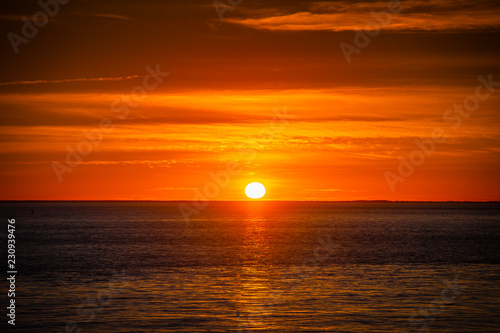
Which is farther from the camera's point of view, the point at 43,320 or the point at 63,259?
the point at 63,259

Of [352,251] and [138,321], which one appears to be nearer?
Answer: [138,321]

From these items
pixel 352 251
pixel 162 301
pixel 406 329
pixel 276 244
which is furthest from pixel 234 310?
pixel 276 244

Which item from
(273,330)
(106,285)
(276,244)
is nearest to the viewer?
(273,330)

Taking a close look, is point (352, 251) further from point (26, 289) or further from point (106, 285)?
point (26, 289)

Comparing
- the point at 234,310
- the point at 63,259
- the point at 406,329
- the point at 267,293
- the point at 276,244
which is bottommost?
the point at 406,329

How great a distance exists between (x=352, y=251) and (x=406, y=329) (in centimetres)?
4620

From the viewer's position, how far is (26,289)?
45.9 m

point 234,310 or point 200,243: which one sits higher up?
point 200,243

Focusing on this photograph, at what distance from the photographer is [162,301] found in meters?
41.3

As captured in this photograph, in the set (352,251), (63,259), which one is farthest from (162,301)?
(352,251)

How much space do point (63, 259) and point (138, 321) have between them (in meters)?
37.1

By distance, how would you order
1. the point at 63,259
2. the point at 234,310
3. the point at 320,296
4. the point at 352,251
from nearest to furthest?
the point at 234,310
the point at 320,296
the point at 63,259
the point at 352,251

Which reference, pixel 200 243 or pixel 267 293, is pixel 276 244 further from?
pixel 267 293

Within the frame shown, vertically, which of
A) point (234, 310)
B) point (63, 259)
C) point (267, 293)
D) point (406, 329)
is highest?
point (63, 259)
